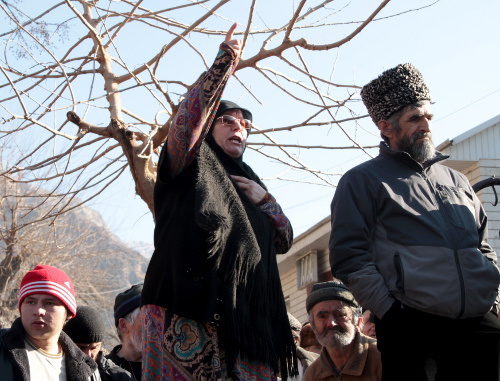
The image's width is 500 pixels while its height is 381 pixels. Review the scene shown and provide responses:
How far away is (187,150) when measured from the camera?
3727mm

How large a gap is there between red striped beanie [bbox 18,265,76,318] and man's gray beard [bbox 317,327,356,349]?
→ 182cm

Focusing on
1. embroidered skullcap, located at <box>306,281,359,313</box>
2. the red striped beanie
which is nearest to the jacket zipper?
embroidered skullcap, located at <box>306,281,359,313</box>

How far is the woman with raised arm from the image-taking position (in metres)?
3.56

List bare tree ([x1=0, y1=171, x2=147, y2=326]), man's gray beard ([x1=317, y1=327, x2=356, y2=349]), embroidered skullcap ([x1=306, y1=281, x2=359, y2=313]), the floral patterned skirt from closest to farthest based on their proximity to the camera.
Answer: the floral patterned skirt → man's gray beard ([x1=317, y1=327, x2=356, y2=349]) → embroidered skullcap ([x1=306, y1=281, x2=359, y2=313]) → bare tree ([x1=0, y1=171, x2=147, y2=326])

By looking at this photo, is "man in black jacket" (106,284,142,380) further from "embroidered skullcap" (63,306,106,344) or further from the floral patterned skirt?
the floral patterned skirt

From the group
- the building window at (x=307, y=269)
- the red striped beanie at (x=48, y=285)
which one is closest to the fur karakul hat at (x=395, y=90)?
the red striped beanie at (x=48, y=285)

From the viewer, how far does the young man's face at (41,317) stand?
13.5ft

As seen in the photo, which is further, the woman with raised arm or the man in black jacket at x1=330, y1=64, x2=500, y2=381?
the man in black jacket at x1=330, y1=64, x2=500, y2=381

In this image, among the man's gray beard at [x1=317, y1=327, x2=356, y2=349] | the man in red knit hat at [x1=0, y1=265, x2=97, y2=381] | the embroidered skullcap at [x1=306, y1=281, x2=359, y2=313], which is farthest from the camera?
the embroidered skullcap at [x1=306, y1=281, x2=359, y2=313]

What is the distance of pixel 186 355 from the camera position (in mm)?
3539

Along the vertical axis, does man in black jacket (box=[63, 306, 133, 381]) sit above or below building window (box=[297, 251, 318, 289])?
below

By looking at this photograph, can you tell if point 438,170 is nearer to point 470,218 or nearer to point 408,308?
point 470,218

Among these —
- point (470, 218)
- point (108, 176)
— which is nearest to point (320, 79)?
point (108, 176)

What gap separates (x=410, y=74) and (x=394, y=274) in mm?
1096
